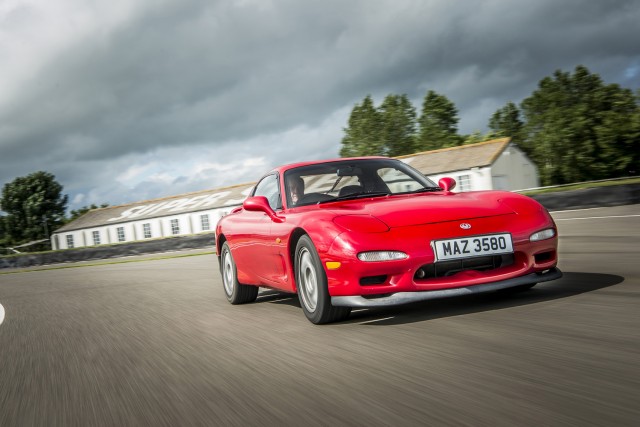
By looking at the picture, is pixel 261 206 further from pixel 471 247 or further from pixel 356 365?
pixel 356 365

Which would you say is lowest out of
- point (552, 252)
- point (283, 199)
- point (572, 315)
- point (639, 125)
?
point (572, 315)

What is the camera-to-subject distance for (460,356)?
139 inches

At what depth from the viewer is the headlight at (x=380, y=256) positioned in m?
4.40

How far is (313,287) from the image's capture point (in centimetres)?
504

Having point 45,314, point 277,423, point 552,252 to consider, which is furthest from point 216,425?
point 45,314

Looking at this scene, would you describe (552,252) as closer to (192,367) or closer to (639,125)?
(192,367)

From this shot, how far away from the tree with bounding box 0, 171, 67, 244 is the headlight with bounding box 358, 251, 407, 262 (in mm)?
86375

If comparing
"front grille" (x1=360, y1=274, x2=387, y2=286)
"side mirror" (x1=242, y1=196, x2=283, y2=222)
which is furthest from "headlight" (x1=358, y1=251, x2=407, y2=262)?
"side mirror" (x1=242, y1=196, x2=283, y2=222)

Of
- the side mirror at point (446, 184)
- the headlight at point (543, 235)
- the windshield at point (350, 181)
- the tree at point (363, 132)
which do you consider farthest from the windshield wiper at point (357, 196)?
the tree at point (363, 132)

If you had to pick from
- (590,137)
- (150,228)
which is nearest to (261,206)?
(150,228)

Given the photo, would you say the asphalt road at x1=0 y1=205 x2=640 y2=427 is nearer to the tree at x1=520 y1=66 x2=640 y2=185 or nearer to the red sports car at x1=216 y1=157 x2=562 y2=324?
the red sports car at x1=216 y1=157 x2=562 y2=324

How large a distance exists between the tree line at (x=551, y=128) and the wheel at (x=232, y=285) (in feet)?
194

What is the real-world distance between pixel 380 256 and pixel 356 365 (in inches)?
39.8

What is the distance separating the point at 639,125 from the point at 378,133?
3526 centimetres
